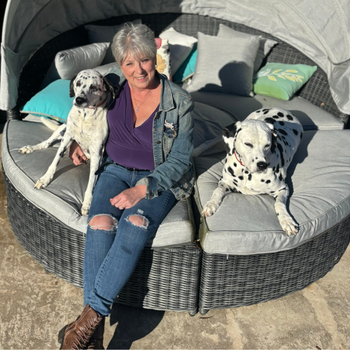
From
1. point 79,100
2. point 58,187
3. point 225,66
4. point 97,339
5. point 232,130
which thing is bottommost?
point 97,339

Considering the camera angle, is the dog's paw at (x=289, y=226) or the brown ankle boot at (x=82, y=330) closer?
the brown ankle boot at (x=82, y=330)

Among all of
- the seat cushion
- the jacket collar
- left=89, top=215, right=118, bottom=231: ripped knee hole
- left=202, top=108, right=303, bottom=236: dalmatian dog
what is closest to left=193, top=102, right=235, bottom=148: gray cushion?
the seat cushion

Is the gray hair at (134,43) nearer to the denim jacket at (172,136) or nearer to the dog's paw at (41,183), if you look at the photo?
the denim jacket at (172,136)

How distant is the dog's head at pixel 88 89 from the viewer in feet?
9.11

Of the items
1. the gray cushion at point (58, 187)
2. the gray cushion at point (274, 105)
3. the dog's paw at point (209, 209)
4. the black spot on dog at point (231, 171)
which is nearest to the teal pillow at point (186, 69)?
the gray cushion at point (274, 105)

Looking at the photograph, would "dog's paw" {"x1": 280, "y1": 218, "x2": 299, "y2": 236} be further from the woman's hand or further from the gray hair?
the gray hair

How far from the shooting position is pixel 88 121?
9.76 ft

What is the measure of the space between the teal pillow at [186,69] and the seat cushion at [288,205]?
5.69 feet

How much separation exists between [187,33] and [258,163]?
11.3ft

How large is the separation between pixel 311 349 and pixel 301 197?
1.09 meters

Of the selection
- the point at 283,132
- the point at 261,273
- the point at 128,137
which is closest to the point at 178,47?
the point at 283,132

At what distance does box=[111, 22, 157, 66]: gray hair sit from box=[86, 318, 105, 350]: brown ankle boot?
1781 millimetres

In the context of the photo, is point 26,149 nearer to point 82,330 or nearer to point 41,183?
point 41,183

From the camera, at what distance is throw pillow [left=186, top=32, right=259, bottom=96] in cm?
480
